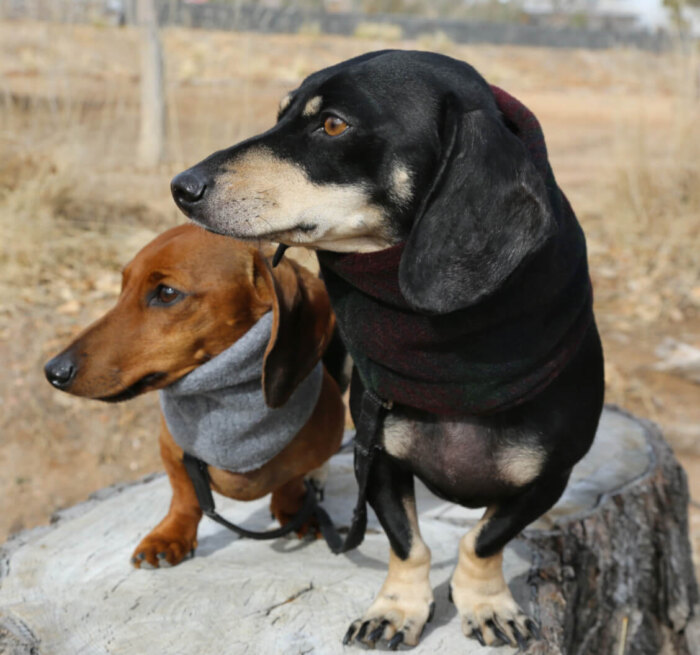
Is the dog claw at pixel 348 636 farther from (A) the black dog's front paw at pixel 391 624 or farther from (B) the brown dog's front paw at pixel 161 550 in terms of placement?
(B) the brown dog's front paw at pixel 161 550

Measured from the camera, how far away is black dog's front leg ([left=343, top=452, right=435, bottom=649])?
205 centimetres

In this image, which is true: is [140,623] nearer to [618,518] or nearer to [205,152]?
[618,518]

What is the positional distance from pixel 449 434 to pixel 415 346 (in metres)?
0.26

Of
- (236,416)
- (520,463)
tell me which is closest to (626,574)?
(520,463)

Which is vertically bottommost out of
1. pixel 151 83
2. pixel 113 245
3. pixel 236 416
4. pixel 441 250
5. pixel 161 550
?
pixel 113 245

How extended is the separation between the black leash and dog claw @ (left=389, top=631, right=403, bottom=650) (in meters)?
0.27

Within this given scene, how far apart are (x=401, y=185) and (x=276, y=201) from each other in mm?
251

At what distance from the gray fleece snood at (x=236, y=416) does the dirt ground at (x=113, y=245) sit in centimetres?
267

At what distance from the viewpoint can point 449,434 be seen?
6.23 ft

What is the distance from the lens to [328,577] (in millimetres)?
2342

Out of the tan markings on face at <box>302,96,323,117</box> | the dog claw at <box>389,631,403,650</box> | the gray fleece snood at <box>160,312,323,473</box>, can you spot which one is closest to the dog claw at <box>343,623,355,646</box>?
the dog claw at <box>389,631,403,650</box>

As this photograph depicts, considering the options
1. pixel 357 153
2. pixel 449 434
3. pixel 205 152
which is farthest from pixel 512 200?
pixel 205 152

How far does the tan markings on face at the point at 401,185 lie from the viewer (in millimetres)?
1618

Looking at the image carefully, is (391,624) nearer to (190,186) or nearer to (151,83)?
(190,186)
